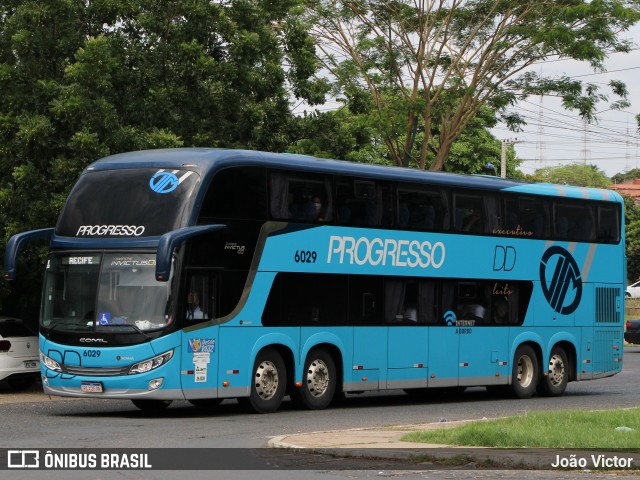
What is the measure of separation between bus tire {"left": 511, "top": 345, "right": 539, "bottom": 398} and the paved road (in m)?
0.38

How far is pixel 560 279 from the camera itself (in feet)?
86.6

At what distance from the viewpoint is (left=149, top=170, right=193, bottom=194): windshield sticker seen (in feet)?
64.4

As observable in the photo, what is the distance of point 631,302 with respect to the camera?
6450 centimetres

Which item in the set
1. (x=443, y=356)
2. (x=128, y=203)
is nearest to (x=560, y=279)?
(x=443, y=356)

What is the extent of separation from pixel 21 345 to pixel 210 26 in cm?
791

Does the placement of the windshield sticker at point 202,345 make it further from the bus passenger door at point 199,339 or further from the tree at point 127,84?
the tree at point 127,84

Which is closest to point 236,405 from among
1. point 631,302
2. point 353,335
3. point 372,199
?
point 353,335

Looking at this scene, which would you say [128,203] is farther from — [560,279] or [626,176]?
[626,176]

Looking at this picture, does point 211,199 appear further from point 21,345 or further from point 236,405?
point 21,345

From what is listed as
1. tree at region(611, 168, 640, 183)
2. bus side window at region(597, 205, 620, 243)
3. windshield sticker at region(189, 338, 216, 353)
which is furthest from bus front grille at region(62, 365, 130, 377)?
tree at region(611, 168, 640, 183)

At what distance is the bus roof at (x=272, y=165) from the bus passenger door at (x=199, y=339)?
5.14ft

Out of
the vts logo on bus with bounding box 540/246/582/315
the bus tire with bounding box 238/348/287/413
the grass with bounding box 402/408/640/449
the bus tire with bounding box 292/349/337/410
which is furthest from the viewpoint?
the vts logo on bus with bounding box 540/246/582/315

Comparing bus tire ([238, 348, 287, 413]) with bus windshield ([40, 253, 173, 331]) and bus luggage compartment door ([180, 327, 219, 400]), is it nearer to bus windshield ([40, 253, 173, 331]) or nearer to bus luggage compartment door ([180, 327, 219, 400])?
bus luggage compartment door ([180, 327, 219, 400])

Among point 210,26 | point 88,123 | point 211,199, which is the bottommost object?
point 211,199
